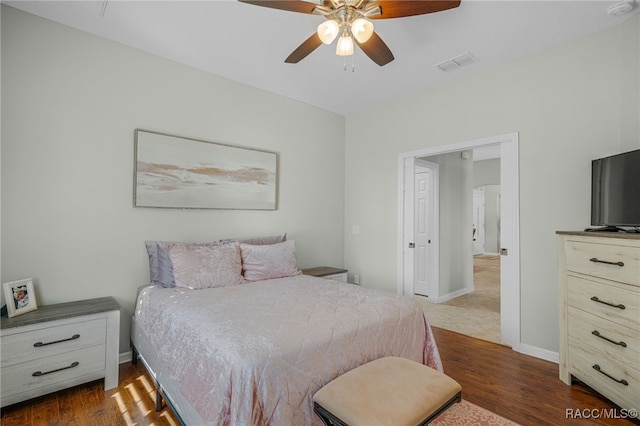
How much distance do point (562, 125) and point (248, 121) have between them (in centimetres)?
310

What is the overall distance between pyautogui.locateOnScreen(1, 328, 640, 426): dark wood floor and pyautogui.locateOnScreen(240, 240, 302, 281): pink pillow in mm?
1157

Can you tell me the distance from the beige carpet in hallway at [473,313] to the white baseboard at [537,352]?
243 millimetres

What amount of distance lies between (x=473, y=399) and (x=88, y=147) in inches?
138

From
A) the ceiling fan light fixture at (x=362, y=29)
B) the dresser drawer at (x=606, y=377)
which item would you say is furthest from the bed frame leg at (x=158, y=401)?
the dresser drawer at (x=606, y=377)

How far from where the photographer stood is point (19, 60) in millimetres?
2277

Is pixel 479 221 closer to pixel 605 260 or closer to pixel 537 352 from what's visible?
pixel 537 352

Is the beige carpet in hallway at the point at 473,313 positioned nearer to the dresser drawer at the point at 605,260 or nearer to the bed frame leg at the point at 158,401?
the dresser drawer at the point at 605,260

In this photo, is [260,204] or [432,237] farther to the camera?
[432,237]

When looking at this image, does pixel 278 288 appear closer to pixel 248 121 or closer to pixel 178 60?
pixel 248 121

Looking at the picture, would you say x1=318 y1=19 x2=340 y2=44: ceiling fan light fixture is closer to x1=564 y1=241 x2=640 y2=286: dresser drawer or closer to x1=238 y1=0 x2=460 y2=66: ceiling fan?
x1=238 y1=0 x2=460 y2=66: ceiling fan

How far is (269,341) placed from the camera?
1.48 metres

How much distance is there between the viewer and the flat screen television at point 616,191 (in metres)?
1.97

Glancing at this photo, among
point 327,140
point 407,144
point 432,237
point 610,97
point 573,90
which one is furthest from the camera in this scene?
point 432,237

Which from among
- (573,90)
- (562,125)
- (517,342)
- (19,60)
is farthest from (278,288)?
(573,90)
